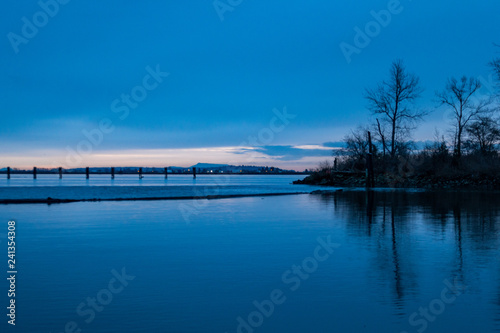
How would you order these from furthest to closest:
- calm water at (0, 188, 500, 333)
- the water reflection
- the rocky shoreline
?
the rocky shoreline, the water reflection, calm water at (0, 188, 500, 333)

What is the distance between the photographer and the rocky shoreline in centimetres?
4147

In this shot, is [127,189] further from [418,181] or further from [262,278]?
[262,278]

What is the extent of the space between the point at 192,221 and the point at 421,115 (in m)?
44.7

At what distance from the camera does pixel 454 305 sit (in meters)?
5.93

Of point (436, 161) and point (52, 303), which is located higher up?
point (436, 161)

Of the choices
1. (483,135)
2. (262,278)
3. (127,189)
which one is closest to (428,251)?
(262,278)

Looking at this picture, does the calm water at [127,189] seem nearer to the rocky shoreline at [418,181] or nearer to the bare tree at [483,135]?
the rocky shoreline at [418,181]

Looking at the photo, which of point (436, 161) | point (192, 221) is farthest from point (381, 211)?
point (436, 161)

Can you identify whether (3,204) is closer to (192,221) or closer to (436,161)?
(192,221)

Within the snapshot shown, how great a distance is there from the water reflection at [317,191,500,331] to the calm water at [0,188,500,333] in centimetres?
3

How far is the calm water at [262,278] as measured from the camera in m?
5.49

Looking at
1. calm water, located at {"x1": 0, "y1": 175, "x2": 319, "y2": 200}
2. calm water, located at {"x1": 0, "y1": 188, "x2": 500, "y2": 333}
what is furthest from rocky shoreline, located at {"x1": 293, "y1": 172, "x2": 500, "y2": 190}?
calm water, located at {"x1": 0, "y1": 188, "x2": 500, "y2": 333}

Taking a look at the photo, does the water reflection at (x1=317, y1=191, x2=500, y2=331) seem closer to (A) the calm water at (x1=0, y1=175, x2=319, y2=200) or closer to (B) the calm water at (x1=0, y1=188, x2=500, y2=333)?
(B) the calm water at (x1=0, y1=188, x2=500, y2=333)

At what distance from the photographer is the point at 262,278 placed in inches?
293
